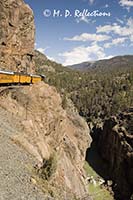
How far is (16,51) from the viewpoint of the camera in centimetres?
4081

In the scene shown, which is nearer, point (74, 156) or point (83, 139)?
point (74, 156)

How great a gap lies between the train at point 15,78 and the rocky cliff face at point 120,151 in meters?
27.6

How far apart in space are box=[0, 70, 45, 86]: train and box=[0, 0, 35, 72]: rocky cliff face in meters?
3.45

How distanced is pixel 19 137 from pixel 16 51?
2216 cm

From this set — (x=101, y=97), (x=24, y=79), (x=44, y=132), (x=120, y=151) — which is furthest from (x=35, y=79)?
(x=101, y=97)

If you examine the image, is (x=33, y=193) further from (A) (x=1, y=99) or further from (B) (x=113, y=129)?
(B) (x=113, y=129)

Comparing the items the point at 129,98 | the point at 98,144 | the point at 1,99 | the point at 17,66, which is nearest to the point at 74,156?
the point at 17,66

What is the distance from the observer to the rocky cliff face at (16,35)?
3844cm

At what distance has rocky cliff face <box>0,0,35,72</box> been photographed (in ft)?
126

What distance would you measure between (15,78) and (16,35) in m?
9.67

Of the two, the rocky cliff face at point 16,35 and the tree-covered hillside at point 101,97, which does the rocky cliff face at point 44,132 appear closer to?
the rocky cliff face at point 16,35

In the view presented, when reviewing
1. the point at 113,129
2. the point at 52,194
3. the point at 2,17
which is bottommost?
the point at 113,129

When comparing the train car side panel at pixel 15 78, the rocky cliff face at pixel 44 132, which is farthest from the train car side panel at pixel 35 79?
the train car side panel at pixel 15 78

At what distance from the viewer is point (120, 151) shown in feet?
215
